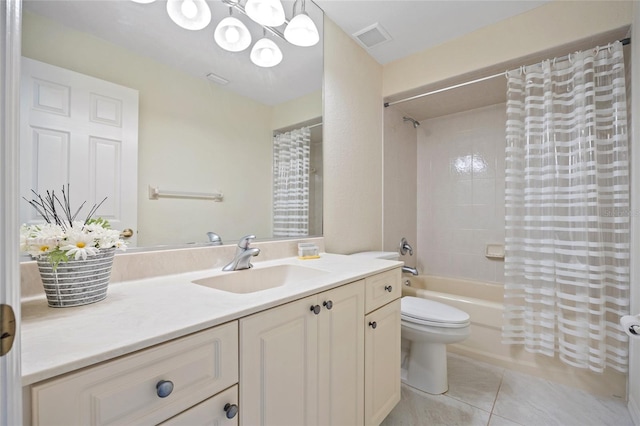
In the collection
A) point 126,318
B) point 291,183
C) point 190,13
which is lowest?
point 126,318

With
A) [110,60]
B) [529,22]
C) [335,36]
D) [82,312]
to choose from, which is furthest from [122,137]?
[529,22]

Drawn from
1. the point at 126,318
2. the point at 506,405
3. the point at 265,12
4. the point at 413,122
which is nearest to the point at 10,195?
the point at 126,318

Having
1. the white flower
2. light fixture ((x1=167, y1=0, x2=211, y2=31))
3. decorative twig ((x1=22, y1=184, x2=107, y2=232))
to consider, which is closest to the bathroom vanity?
the white flower

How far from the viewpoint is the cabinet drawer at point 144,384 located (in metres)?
0.45

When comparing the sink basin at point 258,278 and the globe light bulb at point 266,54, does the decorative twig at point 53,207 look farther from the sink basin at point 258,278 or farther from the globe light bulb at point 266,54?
the globe light bulb at point 266,54

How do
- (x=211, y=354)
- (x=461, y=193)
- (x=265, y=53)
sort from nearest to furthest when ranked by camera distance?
(x=211, y=354) < (x=265, y=53) < (x=461, y=193)

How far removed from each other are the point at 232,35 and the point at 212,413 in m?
1.48

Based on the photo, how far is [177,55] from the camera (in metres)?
1.17

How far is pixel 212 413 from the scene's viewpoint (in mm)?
650

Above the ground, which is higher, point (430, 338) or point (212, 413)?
point (212, 413)

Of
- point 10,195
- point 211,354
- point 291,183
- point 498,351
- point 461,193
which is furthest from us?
Answer: point 461,193

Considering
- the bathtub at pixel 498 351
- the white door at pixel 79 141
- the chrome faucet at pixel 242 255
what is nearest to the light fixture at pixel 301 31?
the white door at pixel 79 141

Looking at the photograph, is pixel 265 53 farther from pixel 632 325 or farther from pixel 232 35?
pixel 632 325

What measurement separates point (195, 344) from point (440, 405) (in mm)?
1561
